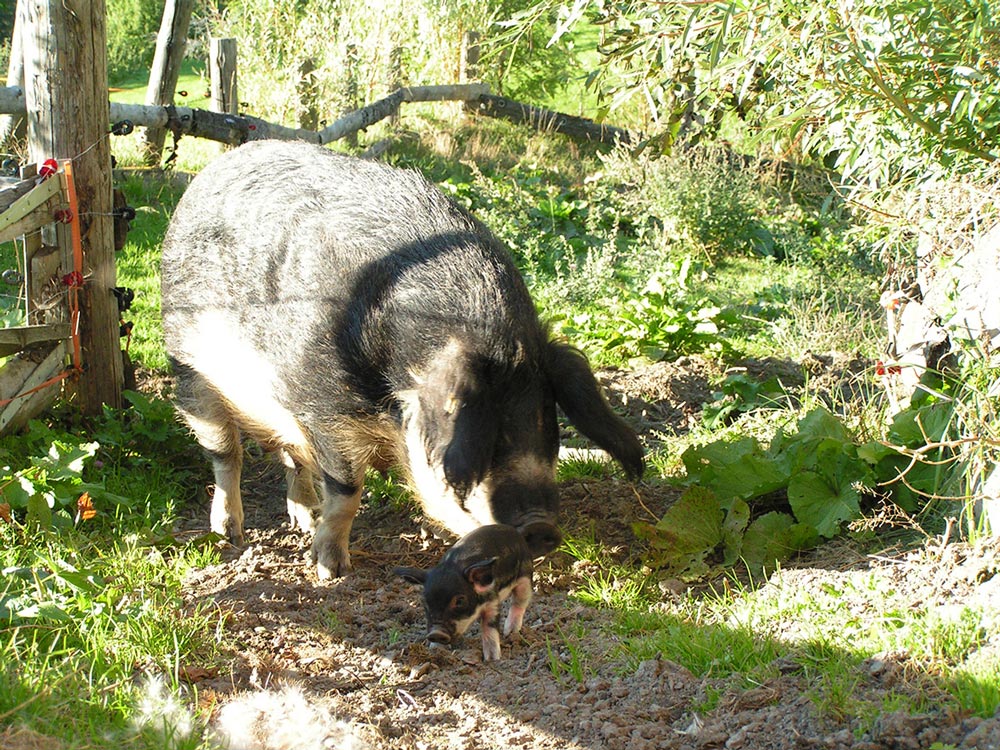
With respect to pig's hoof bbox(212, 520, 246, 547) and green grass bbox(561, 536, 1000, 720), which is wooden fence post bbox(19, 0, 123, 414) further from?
green grass bbox(561, 536, 1000, 720)

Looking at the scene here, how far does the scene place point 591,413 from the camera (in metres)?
4.60

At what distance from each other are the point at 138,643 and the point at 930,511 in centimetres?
334

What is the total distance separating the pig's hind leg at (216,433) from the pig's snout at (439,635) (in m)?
1.85

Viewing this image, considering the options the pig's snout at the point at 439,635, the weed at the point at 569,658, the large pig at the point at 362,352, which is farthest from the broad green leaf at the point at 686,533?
the pig's snout at the point at 439,635

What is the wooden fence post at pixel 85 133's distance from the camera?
5617mm

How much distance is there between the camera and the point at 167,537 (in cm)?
516

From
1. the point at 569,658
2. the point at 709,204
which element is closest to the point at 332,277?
the point at 569,658

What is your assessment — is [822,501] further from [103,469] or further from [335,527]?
[103,469]

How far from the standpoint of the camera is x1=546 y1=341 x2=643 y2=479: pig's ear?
15.1 ft

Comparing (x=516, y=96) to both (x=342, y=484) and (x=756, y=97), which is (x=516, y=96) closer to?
(x=756, y=97)

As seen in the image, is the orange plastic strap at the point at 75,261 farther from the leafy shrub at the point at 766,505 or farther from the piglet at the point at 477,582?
the leafy shrub at the point at 766,505

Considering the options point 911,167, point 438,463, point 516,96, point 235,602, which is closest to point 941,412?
point 911,167

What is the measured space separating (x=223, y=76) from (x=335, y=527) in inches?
288

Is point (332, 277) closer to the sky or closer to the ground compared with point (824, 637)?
closer to the sky
